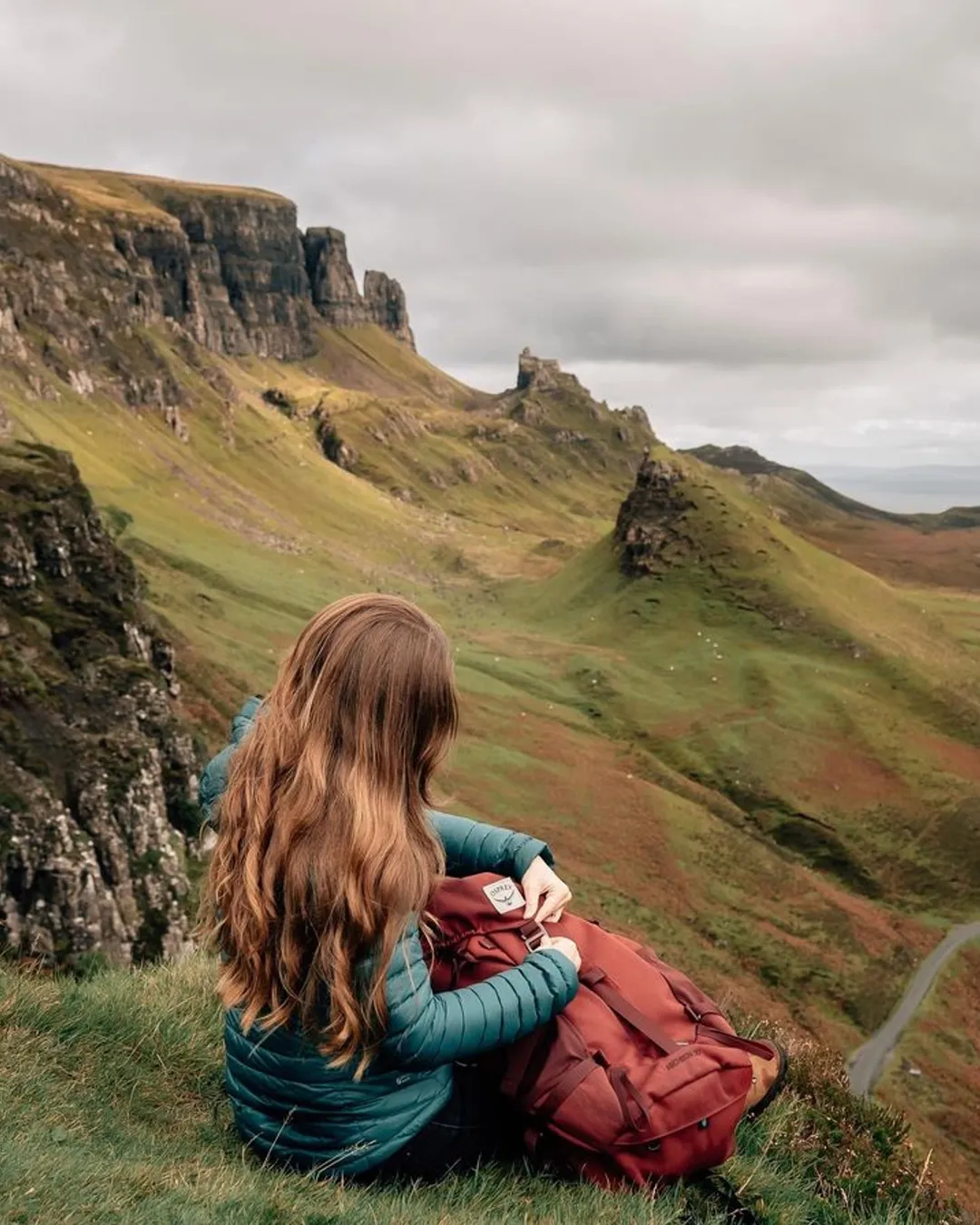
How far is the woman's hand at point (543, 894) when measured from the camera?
5.73 meters

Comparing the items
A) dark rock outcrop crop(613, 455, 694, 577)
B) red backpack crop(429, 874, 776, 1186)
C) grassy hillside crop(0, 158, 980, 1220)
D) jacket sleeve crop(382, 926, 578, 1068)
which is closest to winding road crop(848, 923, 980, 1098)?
grassy hillside crop(0, 158, 980, 1220)

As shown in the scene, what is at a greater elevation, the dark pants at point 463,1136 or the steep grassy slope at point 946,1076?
the dark pants at point 463,1136

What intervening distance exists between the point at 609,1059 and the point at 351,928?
180cm

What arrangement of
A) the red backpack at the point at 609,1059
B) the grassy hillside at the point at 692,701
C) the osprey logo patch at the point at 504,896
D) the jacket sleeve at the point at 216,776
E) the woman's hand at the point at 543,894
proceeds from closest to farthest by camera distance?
the red backpack at the point at 609,1059
the osprey logo patch at the point at 504,896
the woman's hand at the point at 543,894
the jacket sleeve at the point at 216,776
the grassy hillside at the point at 692,701

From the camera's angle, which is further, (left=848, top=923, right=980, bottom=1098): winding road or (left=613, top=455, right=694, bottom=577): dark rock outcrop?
(left=613, top=455, right=694, bottom=577): dark rock outcrop

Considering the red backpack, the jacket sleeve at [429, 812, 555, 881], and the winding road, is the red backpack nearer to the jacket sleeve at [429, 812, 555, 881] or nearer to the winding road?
the jacket sleeve at [429, 812, 555, 881]

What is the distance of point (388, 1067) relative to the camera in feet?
16.4

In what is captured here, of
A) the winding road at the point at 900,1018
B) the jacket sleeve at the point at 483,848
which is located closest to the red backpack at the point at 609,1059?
the jacket sleeve at the point at 483,848

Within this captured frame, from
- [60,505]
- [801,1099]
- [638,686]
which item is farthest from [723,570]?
[801,1099]

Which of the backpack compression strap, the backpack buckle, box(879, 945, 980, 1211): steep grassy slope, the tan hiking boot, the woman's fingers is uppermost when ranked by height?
the woman's fingers

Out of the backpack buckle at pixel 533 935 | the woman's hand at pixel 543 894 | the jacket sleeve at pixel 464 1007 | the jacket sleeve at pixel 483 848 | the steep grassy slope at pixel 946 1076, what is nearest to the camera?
the jacket sleeve at pixel 464 1007

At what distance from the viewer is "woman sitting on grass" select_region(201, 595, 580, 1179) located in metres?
4.71

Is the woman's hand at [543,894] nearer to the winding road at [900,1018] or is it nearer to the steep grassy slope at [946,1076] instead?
the steep grassy slope at [946,1076]

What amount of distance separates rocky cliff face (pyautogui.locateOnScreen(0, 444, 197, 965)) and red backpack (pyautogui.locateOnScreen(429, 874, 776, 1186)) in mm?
14392
